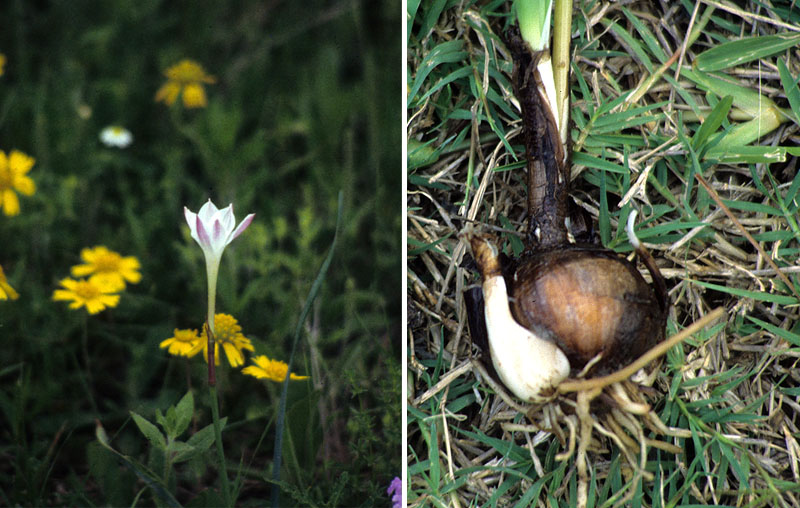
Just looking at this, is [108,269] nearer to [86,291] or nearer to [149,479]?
[86,291]

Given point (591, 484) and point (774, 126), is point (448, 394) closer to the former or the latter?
point (591, 484)

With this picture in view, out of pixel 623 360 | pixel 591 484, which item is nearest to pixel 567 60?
pixel 623 360

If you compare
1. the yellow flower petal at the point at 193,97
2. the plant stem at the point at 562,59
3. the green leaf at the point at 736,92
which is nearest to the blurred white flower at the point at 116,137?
the yellow flower petal at the point at 193,97

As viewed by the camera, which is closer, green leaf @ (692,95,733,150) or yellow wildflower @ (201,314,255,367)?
yellow wildflower @ (201,314,255,367)

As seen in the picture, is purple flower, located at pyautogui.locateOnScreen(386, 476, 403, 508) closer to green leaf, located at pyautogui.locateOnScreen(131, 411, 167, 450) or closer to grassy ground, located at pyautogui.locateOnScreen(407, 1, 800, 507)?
grassy ground, located at pyautogui.locateOnScreen(407, 1, 800, 507)

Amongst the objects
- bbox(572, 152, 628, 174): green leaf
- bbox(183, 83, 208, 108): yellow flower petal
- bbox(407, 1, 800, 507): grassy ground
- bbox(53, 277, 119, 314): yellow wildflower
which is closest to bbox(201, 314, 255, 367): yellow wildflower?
bbox(53, 277, 119, 314): yellow wildflower

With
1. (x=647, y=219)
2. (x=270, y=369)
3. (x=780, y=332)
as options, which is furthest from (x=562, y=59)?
(x=270, y=369)
